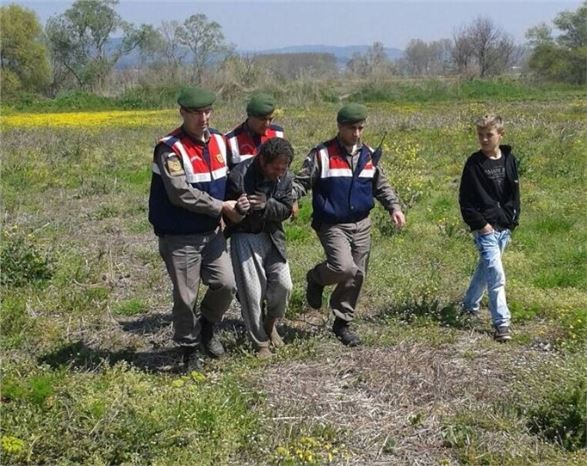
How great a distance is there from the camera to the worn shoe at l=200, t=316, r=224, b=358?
5.58m

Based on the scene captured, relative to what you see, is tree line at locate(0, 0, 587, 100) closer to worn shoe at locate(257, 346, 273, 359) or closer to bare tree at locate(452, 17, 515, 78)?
bare tree at locate(452, 17, 515, 78)

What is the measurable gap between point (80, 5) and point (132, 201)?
49236 millimetres

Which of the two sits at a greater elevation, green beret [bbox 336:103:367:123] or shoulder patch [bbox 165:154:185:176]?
green beret [bbox 336:103:367:123]

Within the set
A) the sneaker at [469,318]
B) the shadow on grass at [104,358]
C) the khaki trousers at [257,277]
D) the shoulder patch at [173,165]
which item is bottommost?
the shadow on grass at [104,358]

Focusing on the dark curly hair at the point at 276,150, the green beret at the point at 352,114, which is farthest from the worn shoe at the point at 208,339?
the green beret at the point at 352,114

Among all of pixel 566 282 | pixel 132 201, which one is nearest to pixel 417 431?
pixel 566 282

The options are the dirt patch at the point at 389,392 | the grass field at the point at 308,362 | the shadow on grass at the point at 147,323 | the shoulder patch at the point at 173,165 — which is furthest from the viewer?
the shadow on grass at the point at 147,323

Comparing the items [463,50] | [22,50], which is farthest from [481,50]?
[22,50]

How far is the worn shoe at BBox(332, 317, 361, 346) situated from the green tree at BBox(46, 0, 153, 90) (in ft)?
161

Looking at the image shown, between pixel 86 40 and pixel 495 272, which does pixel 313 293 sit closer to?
pixel 495 272

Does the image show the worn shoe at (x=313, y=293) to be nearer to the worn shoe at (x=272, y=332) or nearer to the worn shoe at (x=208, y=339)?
the worn shoe at (x=272, y=332)

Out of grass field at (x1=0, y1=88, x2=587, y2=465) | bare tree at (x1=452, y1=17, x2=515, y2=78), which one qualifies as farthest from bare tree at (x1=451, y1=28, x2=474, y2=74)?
grass field at (x1=0, y1=88, x2=587, y2=465)

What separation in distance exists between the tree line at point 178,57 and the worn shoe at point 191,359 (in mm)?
34905

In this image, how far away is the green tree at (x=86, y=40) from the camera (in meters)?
53.0
